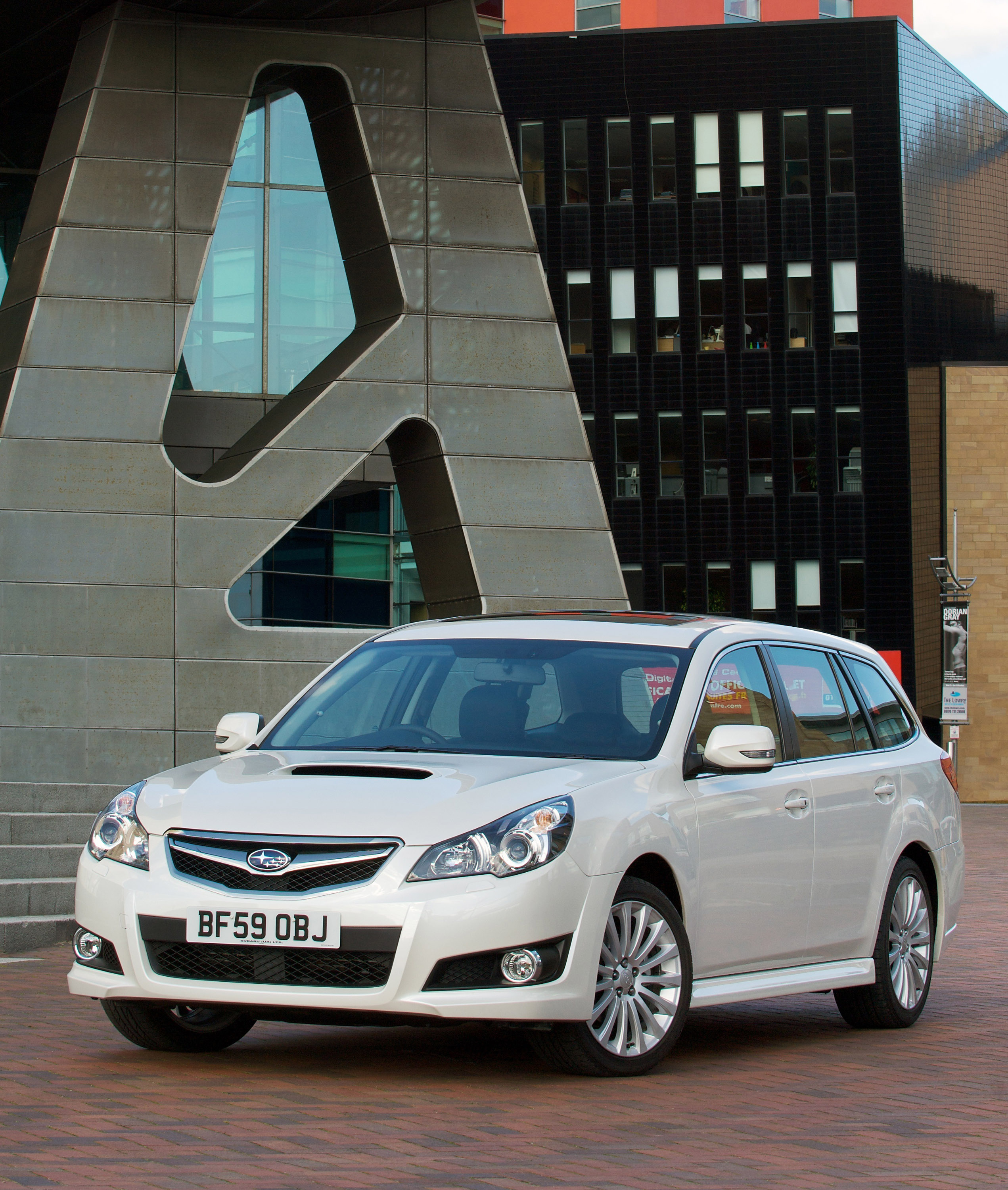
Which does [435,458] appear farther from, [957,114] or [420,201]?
[957,114]

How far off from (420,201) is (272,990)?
1124 cm

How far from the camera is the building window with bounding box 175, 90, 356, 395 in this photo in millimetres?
26422

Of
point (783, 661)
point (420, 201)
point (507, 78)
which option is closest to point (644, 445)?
point (507, 78)

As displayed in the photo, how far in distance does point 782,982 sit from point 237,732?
236 centimetres

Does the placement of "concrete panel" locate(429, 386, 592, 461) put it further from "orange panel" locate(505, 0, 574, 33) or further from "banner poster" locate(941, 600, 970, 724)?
"orange panel" locate(505, 0, 574, 33)

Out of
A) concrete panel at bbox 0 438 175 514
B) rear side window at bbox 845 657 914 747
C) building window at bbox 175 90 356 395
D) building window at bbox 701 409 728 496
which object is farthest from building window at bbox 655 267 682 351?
rear side window at bbox 845 657 914 747

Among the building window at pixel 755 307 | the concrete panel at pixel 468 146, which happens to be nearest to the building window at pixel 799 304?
the building window at pixel 755 307

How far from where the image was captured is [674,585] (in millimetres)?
54375

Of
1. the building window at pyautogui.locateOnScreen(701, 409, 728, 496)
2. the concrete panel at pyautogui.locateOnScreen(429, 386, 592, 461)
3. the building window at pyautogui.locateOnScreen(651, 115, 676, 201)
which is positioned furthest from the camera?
the building window at pyautogui.locateOnScreen(651, 115, 676, 201)

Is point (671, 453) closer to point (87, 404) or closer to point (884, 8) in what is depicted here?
point (884, 8)

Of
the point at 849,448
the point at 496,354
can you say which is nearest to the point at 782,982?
the point at 496,354

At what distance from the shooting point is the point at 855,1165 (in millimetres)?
5375

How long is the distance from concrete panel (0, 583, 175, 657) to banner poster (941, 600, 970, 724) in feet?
86.1

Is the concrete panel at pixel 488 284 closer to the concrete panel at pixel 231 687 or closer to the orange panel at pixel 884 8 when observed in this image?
the concrete panel at pixel 231 687
